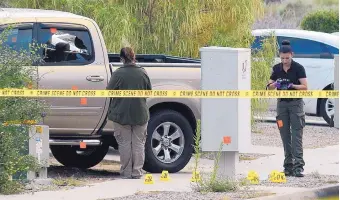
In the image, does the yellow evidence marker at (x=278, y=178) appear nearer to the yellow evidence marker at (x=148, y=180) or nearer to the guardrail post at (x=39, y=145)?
the yellow evidence marker at (x=148, y=180)

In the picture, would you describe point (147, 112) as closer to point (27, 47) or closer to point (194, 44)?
point (27, 47)

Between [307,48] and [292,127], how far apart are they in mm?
9201

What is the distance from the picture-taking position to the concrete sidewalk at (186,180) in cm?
1147

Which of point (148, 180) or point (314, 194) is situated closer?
point (314, 194)

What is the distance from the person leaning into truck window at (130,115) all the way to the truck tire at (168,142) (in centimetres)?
49

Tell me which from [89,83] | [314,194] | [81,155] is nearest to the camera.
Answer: [314,194]

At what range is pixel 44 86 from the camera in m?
12.9

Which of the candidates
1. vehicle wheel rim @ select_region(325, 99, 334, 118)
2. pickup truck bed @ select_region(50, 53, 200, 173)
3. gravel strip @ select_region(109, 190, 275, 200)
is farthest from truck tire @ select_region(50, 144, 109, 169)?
vehicle wheel rim @ select_region(325, 99, 334, 118)

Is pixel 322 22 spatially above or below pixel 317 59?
above

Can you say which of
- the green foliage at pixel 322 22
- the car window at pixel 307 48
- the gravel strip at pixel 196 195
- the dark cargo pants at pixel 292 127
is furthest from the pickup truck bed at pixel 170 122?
the green foliage at pixel 322 22

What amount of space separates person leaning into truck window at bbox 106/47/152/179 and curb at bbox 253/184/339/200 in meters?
2.33

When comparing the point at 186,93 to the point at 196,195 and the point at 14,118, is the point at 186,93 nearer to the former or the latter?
the point at 196,195

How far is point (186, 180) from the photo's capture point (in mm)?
13039

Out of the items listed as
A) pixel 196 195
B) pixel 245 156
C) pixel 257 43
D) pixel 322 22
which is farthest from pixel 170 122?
pixel 322 22
